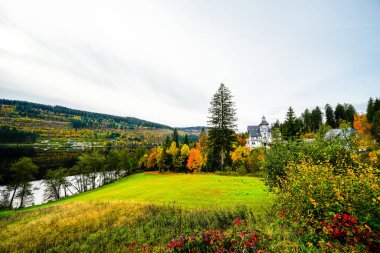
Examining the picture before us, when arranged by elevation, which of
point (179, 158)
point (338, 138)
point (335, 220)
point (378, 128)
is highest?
point (378, 128)

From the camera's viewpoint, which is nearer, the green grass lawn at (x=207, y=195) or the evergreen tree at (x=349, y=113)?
the green grass lawn at (x=207, y=195)

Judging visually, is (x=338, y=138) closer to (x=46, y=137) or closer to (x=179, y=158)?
(x=179, y=158)

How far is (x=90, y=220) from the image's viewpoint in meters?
9.56

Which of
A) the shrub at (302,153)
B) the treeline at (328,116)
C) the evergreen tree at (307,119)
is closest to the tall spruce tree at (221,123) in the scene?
the shrub at (302,153)

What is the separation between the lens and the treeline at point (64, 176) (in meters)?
34.7

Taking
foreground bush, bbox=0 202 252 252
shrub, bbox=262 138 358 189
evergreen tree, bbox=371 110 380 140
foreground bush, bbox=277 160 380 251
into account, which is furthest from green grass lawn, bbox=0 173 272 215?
evergreen tree, bbox=371 110 380 140

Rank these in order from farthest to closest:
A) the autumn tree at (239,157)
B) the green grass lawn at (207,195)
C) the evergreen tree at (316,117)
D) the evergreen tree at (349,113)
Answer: the evergreen tree at (316,117) → the evergreen tree at (349,113) → the autumn tree at (239,157) → the green grass lawn at (207,195)

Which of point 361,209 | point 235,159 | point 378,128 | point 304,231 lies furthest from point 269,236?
point 378,128

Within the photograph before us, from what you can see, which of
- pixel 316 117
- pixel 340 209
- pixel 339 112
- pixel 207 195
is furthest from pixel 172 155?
pixel 339 112

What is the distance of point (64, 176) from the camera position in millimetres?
41562

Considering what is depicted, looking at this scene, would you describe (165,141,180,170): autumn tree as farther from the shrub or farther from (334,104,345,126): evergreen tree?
(334,104,345,126): evergreen tree

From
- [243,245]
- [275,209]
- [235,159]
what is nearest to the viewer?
[243,245]

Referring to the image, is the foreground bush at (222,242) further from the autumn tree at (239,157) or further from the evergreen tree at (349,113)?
the evergreen tree at (349,113)

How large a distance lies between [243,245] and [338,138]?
7872mm
